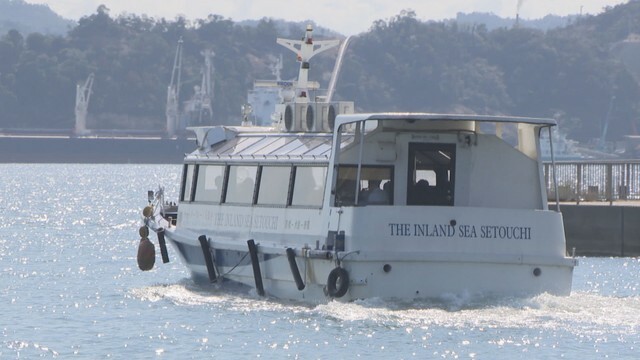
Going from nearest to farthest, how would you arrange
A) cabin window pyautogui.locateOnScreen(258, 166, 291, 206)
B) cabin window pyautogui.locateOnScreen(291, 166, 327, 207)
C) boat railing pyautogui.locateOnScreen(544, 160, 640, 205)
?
cabin window pyautogui.locateOnScreen(291, 166, 327, 207), cabin window pyautogui.locateOnScreen(258, 166, 291, 206), boat railing pyautogui.locateOnScreen(544, 160, 640, 205)

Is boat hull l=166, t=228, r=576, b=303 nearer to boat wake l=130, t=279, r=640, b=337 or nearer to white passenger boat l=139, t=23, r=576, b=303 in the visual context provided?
white passenger boat l=139, t=23, r=576, b=303

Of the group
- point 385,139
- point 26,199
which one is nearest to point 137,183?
point 26,199

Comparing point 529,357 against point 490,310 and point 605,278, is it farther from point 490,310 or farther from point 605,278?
point 605,278

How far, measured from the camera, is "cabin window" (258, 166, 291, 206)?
28000 mm

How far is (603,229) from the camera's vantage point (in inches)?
1534

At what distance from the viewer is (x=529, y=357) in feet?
73.9

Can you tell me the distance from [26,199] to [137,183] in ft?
112

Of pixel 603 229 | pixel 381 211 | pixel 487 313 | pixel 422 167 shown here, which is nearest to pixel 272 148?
pixel 422 167

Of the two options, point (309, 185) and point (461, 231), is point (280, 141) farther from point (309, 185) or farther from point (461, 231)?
point (461, 231)

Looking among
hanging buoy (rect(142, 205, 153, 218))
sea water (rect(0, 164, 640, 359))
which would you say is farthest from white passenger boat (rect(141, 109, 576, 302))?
hanging buoy (rect(142, 205, 153, 218))

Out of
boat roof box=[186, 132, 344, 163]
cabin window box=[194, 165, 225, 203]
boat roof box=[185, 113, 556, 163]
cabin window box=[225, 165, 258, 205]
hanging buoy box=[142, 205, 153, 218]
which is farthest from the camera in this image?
hanging buoy box=[142, 205, 153, 218]

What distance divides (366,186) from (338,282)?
2137 mm

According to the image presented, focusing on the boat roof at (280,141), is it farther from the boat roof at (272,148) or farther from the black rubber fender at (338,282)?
the black rubber fender at (338,282)

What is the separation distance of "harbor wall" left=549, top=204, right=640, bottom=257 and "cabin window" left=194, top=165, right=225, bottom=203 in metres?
10.6
